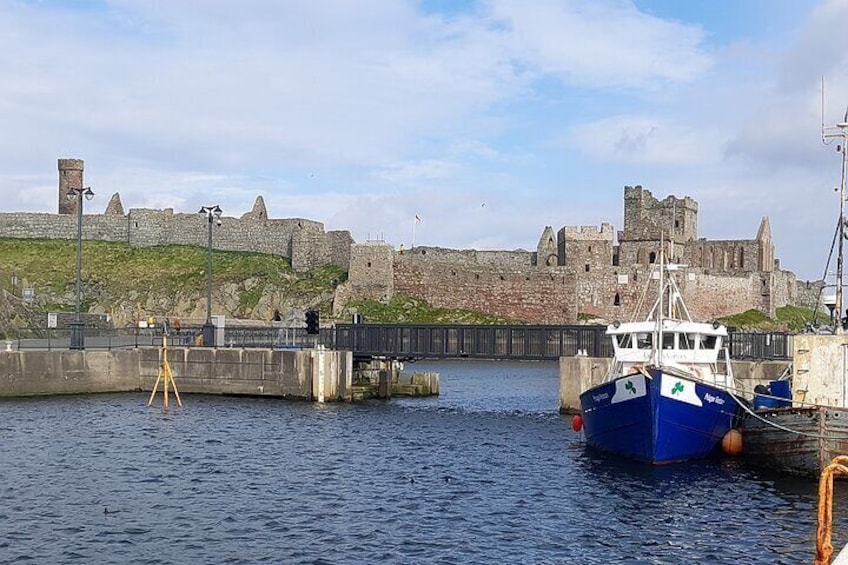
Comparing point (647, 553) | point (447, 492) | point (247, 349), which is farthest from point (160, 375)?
point (647, 553)

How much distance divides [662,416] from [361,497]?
33.6 ft

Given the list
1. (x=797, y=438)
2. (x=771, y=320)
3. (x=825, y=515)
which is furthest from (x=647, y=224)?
(x=825, y=515)

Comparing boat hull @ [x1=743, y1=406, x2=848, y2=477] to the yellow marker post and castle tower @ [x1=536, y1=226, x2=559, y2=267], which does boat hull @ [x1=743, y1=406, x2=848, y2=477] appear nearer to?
the yellow marker post

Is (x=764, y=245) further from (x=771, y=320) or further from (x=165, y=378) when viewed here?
(x=165, y=378)

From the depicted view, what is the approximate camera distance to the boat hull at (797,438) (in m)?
29.3

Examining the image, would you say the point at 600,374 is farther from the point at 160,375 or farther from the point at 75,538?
the point at 75,538

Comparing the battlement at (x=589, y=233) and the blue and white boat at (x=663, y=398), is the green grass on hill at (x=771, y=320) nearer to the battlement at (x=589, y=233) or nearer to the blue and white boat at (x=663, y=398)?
the battlement at (x=589, y=233)

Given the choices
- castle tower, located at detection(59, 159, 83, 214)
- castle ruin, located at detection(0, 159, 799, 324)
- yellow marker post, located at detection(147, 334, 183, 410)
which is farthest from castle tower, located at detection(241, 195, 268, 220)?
yellow marker post, located at detection(147, 334, 183, 410)

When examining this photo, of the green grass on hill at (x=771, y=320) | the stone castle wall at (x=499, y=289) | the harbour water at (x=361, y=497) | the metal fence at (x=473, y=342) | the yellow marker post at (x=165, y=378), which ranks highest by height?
the stone castle wall at (x=499, y=289)

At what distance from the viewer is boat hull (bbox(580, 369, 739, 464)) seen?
32281 mm

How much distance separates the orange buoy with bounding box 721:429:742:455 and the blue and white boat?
21 cm

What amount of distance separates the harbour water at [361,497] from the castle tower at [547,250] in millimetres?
49286

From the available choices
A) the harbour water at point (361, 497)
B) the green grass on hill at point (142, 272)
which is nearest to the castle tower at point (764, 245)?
the green grass on hill at point (142, 272)

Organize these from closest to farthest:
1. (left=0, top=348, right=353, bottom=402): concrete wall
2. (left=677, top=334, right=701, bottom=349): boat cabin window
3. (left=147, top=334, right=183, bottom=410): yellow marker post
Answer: (left=677, top=334, right=701, bottom=349): boat cabin window, (left=147, top=334, right=183, bottom=410): yellow marker post, (left=0, top=348, right=353, bottom=402): concrete wall
